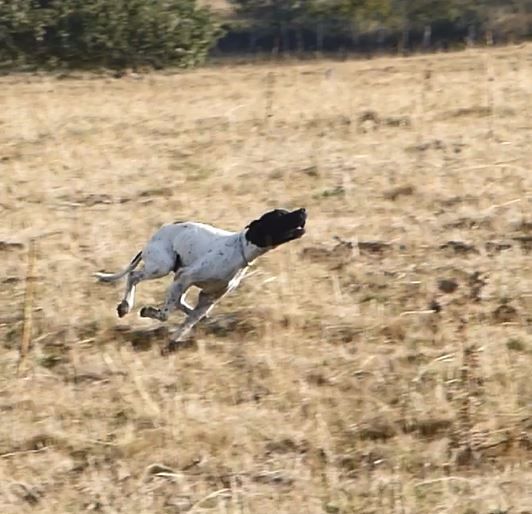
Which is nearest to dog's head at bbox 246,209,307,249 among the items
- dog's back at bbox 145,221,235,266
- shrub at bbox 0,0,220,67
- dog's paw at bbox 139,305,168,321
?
dog's back at bbox 145,221,235,266

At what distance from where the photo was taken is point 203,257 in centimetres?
686

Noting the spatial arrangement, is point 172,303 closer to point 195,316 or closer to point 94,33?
point 195,316

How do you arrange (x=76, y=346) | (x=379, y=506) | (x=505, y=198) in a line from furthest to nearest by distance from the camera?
(x=505, y=198) → (x=76, y=346) → (x=379, y=506)

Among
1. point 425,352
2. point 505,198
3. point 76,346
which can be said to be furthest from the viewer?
point 505,198

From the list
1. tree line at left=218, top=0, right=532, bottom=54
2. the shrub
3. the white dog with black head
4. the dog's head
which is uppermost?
the dog's head

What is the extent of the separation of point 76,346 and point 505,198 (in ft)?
13.3

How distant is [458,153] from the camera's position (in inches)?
442

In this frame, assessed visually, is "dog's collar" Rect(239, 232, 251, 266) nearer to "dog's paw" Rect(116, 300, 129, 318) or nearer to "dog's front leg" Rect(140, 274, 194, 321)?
"dog's front leg" Rect(140, 274, 194, 321)

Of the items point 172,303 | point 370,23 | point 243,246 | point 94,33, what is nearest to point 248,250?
point 243,246

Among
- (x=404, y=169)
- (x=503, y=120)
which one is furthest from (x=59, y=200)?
(x=503, y=120)

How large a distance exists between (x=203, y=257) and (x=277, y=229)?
0.61m

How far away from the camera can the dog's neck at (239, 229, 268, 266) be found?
6.59 m

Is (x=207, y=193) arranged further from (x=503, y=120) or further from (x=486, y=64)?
(x=486, y=64)

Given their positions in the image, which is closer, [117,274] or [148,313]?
[148,313]
